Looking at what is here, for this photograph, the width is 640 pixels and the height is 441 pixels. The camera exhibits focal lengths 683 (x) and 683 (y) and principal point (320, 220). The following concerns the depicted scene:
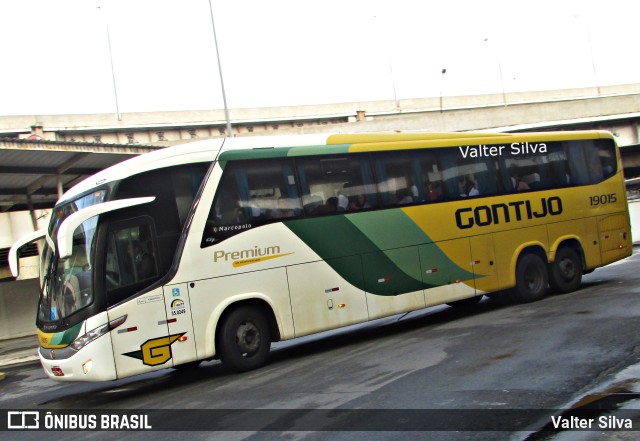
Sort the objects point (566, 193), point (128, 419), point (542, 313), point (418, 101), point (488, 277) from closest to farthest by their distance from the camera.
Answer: point (128, 419) < point (542, 313) < point (488, 277) < point (566, 193) < point (418, 101)

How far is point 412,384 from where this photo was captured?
26.3 feet

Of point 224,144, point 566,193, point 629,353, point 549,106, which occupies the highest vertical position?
point 549,106

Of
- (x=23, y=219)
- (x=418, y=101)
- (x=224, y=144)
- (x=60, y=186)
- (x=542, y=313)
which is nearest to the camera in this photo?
(x=224, y=144)

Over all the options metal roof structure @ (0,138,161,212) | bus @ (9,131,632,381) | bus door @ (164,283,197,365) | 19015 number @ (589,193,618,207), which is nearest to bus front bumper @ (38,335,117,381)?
bus @ (9,131,632,381)

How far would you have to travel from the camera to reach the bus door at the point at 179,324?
32.2 feet

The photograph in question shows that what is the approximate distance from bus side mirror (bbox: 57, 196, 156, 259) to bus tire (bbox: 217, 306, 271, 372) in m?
2.23

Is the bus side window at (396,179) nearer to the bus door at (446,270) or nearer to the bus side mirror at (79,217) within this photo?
the bus door at (446,270)

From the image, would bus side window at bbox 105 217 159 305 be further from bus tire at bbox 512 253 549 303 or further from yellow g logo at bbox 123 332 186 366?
bus tire at bbox 512 253 549 303

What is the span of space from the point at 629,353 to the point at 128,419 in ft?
20.3

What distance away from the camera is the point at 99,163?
21.8 m

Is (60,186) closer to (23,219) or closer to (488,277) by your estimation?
(488,277)

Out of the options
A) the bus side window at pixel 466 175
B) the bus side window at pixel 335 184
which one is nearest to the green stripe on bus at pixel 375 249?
the bus side window at pixel 335 184

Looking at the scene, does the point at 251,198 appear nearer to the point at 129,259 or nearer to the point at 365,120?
the point at 129,259

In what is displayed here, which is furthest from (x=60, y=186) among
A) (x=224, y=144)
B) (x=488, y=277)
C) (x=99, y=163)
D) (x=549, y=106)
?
(x=549, y=106)
